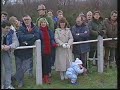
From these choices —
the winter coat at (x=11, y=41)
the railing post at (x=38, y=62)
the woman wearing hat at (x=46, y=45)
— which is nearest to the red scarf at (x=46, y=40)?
the woman wearing hat at (x=46, y=45)

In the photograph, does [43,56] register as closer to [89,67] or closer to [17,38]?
[17,38]

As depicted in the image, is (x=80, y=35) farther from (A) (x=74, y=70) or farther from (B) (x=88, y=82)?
(B) (x=88, y=82)

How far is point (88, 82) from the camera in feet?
22.0

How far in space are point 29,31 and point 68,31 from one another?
95 cm

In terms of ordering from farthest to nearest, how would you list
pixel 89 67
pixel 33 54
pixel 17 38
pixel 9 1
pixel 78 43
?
pixel 9 1 < pixel 89 67 < pixel 78 43 < pixel 33 54 < pixel 17 38

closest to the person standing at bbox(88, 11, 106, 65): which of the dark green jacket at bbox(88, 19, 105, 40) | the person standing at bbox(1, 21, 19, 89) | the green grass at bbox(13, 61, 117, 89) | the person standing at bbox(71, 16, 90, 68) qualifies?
the dark green jacket at bbox(88, 19, 105, 40)

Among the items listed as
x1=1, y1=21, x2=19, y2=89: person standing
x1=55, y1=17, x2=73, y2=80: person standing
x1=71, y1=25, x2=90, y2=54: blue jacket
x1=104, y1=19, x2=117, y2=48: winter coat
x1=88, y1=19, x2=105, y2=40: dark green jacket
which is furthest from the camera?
x1=104, y1=19, x2=117, y2=48: winter coat

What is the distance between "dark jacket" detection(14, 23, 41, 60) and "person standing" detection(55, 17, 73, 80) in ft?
1.79

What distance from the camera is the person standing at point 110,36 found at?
25.5 feet

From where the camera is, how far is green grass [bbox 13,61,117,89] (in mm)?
6258

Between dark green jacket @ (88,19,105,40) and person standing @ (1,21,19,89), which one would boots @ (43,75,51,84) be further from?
dark green jacket @ (88,19,105,40)

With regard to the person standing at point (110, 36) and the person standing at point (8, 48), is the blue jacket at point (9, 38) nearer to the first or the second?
the person standing at point (8, 48)

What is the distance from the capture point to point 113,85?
21.2 feet

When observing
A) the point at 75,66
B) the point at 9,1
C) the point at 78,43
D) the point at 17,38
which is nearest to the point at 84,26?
the point at 78,43
